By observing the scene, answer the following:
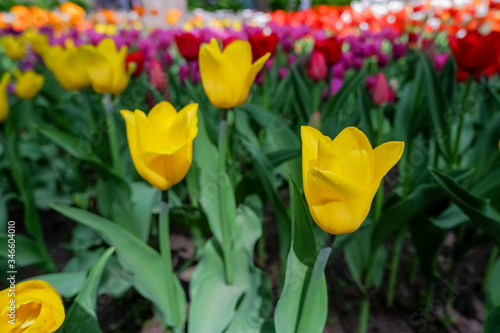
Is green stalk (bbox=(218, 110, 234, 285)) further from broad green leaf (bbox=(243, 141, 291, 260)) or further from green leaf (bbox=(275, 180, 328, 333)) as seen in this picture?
green leaf (bbox=(275, 180, 328, 333))

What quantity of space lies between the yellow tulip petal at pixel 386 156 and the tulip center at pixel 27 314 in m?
0.51

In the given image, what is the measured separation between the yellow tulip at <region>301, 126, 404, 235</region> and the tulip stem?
37cm

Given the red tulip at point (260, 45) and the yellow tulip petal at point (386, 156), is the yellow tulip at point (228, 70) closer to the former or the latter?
the yellow tulip petal at point (386, 156)

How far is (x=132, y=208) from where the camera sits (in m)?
1.33

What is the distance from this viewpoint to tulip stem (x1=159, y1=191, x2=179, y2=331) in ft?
2.72

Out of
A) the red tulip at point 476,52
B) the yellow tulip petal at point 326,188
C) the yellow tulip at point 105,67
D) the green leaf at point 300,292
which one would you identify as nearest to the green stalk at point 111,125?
the yellow tulip at point 105,67

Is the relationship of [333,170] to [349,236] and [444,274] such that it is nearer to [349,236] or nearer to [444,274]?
[349,236]

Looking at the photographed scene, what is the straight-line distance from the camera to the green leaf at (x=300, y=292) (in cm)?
70

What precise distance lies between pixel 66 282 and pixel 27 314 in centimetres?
49

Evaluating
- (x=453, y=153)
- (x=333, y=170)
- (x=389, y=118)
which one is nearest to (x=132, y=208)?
(x=333, y=170)

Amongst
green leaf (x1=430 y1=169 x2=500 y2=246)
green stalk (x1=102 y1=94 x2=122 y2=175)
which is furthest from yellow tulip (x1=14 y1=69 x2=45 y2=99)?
green leaf (x1=430 y1=169 x2=500 y2=246)

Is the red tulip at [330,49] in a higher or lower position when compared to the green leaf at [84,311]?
higher

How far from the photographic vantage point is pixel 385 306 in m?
1.53

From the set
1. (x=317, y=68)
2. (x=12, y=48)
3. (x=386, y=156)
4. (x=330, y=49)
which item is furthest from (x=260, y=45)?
(x=12, y=48)
